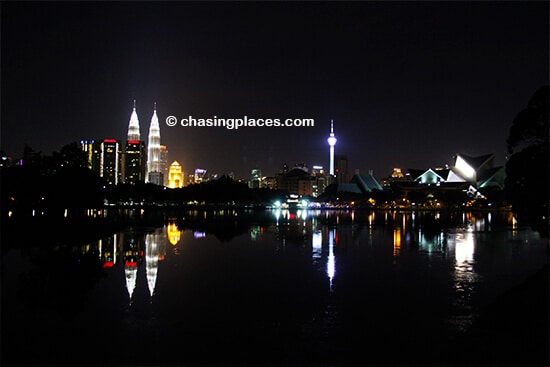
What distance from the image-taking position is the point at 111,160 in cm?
12388

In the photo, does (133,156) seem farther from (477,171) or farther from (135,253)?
(135,253)

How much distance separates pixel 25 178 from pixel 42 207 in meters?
10.1

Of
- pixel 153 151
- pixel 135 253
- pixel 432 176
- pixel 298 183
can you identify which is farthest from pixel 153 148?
pixel 135 253

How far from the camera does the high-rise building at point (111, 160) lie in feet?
401

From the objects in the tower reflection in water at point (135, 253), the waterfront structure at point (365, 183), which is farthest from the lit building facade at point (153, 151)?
the tower reflection in water at point (135, 253)

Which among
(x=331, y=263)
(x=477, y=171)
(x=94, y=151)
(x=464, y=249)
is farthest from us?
(x=94, y=151)

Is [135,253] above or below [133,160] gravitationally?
below

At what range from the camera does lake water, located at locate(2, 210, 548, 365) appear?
647 centimetres

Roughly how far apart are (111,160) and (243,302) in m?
122

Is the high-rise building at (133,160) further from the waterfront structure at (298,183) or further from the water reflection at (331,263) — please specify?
the water reflection at (331,263)

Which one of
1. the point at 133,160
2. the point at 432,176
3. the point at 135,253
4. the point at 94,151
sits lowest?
the point at 135,253

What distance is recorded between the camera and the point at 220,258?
14.8 m

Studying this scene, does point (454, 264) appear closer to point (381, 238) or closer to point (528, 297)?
point (528, 297)

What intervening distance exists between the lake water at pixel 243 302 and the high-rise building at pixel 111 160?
111435mm
